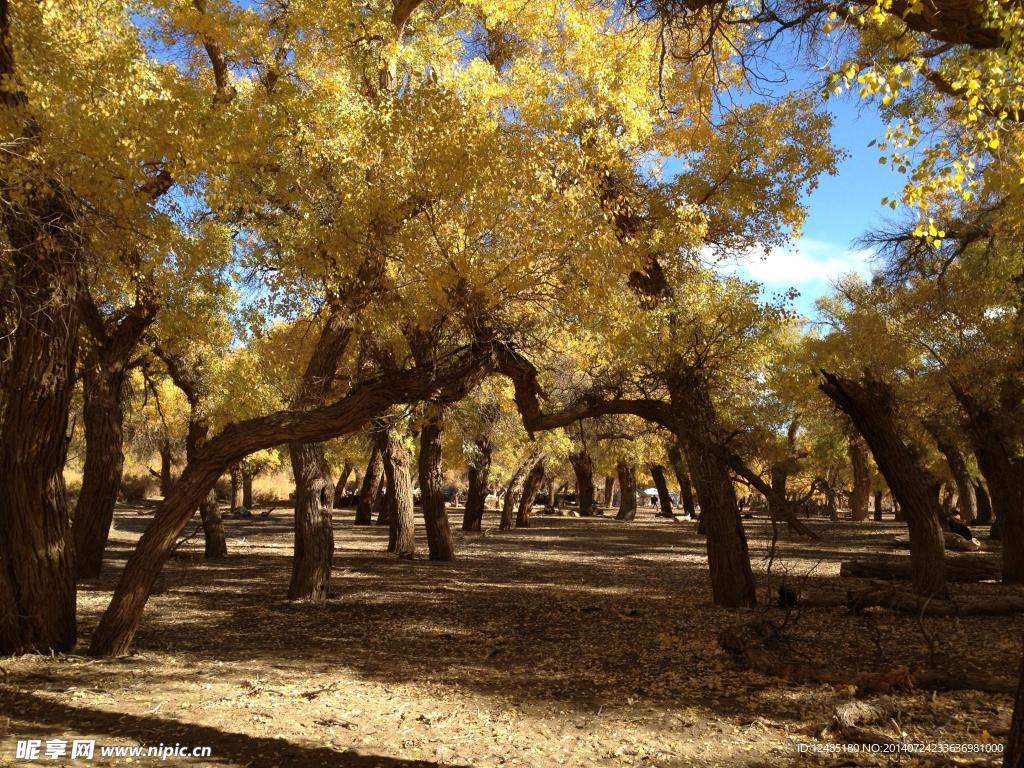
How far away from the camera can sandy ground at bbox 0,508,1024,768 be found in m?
4.54

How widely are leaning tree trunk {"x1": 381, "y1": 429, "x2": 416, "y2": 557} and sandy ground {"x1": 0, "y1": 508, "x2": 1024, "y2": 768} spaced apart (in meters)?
3.88

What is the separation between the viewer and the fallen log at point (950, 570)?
37.9ft

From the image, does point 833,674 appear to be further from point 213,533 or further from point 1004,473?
point 213,533

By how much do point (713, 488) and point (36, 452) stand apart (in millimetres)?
7000

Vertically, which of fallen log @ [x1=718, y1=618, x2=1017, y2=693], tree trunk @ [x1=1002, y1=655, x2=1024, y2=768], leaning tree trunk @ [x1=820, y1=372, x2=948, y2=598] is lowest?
fallen log @ [x1=718, y1=618, x2=1017, y2=693]

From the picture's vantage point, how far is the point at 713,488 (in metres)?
9.09

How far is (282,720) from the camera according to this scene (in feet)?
16.5

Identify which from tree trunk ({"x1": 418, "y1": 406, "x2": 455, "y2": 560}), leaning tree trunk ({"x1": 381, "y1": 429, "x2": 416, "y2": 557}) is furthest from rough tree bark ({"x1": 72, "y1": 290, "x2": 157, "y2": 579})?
tree trunk ({"x1": 418, "y1": 406, "x2": 455, "y2": 560})

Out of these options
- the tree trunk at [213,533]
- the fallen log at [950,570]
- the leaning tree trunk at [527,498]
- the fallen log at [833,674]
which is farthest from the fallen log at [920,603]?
the leaning tree trunk at [527,498]

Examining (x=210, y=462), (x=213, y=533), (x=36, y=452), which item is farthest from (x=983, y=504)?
(x=36, y=452)

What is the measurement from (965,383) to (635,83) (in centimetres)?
697

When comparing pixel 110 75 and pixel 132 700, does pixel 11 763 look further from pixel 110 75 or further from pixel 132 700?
pixel 110 75

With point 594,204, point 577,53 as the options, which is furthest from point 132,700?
point 577,53

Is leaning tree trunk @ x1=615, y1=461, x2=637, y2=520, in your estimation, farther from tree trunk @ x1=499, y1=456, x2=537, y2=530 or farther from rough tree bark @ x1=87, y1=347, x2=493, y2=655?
rough tree bark @ x1=87, y1=347, x2=493, y2=655
